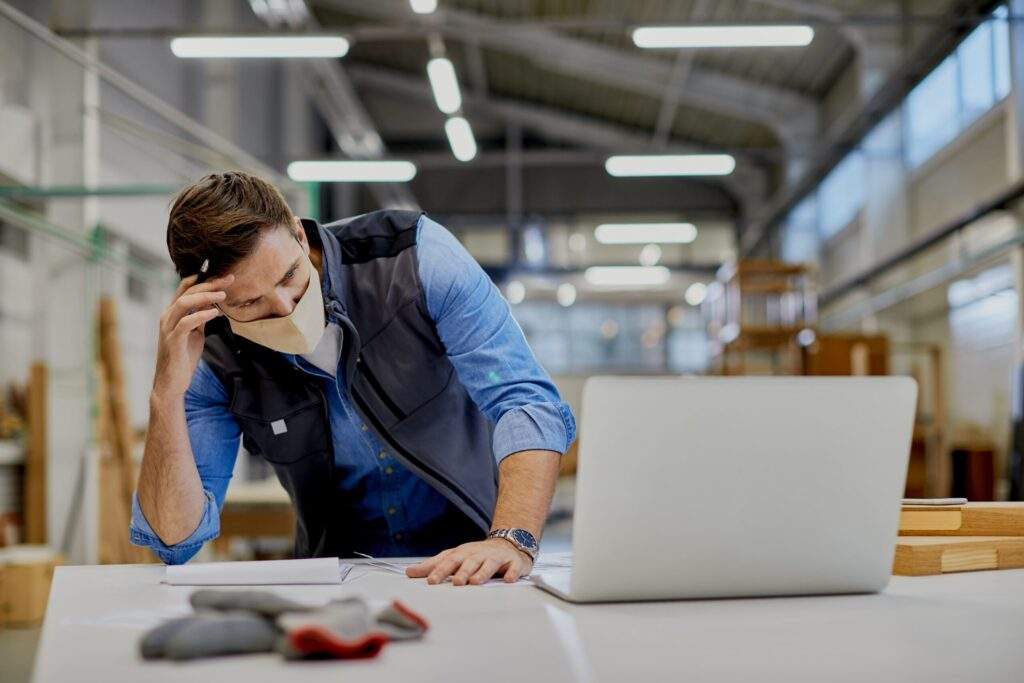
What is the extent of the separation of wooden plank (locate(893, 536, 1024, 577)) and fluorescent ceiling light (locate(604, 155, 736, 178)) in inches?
302

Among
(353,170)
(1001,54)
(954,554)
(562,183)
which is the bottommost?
(954,554)

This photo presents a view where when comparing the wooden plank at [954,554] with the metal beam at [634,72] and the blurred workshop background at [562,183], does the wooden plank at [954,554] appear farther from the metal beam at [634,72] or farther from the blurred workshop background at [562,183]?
the metal beam at [634,72]

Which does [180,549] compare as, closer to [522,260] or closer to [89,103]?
[89,103]

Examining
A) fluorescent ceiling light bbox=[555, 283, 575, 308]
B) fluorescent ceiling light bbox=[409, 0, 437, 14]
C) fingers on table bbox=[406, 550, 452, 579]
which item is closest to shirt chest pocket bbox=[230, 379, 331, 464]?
fingers on table bbox=[406, 550, 452, 579]

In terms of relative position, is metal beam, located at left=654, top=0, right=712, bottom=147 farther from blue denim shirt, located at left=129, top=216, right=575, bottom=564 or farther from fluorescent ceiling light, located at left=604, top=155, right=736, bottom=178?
blue denim shirt, located at left=129, top=216, right=575, bottom=564

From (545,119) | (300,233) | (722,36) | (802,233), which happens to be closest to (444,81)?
(722,36)

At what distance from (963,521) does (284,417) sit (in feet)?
3.66

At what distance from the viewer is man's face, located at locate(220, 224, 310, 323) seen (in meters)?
1.55

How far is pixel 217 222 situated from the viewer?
1.50m

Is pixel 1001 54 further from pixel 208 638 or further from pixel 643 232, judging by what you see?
pixel 208 638

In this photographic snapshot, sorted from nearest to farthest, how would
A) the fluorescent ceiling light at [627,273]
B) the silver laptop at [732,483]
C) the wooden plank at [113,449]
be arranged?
the silver laptop at [732,483] → the wooden plank at [113,449] → the fluorescent ceiling light at [627,273]

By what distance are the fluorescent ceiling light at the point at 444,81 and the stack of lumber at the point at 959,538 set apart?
675cm

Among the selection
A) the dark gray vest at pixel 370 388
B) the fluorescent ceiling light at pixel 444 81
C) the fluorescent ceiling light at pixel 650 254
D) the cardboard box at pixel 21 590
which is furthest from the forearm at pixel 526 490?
the fluorescent ceiling light at pixel 650 254

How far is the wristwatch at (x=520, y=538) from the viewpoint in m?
1.38
